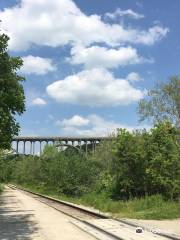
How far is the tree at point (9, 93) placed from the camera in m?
18.0

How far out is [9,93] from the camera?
1834cm

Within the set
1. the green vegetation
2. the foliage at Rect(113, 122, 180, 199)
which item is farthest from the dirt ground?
the foliage at Rect(113, 122, 180, 199)

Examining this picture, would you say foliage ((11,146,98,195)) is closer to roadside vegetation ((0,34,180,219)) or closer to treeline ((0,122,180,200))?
roadside vegetation ((0,34,180,219))

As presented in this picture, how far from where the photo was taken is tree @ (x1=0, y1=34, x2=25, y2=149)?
18.0m

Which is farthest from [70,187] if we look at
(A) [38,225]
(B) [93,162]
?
(A) [38,225]

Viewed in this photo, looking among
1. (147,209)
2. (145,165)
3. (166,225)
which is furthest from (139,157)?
(166,225)

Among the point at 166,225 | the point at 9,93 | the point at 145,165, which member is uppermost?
the point at 9,93

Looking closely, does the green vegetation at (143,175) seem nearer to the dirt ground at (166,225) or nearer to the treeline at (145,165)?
the treeline at (145,165)

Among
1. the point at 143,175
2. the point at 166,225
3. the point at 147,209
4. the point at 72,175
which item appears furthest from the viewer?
the point at 72,175

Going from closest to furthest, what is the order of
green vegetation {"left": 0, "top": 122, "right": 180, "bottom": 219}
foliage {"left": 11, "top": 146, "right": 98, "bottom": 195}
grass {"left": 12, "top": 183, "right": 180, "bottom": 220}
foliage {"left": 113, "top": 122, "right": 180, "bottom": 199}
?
grass {"left": 12, "top": 183, "right": 180, "bottom": 220}
green vegetation {"left": 0, "top": 122, "right": 180, "bottom": 219}
foliage {"left": 113, "top": 122, "right": 180, "bottom": 199}
foliage {"left": 11, "top": 146, "right": 98, "bottom": 195}

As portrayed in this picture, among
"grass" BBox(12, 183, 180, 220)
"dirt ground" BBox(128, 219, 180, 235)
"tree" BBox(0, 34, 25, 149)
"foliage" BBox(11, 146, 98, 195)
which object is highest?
"tree" BBox(0, 34, 25, 149)

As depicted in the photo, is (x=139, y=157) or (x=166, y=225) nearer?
(x=166, y=225)

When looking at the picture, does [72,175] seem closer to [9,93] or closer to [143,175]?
[143,175]

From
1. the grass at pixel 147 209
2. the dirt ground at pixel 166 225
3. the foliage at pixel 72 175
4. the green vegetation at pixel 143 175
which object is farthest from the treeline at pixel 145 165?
the foliage at pixel 72 175
